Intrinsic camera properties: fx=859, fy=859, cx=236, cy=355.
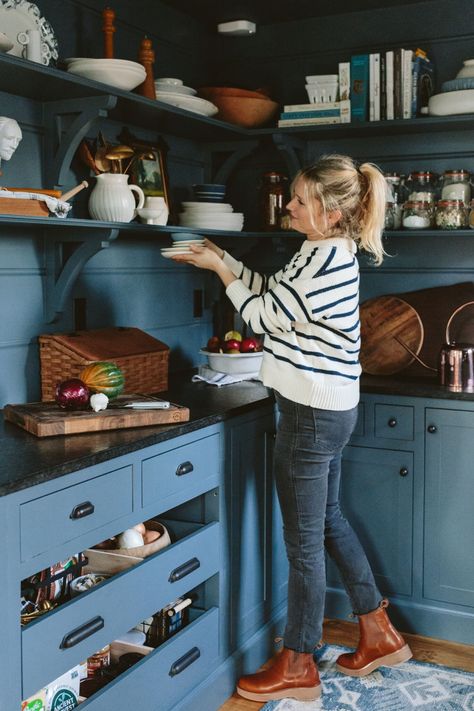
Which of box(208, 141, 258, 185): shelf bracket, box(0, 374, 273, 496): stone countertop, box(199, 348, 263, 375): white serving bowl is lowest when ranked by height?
box(0, 374, 273, 496): stone countertop

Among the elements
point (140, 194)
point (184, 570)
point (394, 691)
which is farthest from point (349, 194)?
point (394, 691)

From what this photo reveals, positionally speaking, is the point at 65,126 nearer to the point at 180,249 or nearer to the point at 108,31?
the point at 108,31

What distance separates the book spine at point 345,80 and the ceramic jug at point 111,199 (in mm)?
1099

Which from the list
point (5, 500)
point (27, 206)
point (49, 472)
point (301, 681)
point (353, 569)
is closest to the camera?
point (5, 500)

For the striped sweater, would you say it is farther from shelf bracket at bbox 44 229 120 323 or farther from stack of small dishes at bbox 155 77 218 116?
stack of small dishes at bbox 155 77 218 116

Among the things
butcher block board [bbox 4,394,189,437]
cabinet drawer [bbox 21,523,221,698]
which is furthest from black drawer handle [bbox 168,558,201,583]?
butcher block board [bbox 4,394,189,437]

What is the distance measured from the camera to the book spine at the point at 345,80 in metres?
3.32

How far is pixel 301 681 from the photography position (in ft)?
8.70

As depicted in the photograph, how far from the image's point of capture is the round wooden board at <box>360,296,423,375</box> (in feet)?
10.8

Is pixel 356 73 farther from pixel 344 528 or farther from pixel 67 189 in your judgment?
pixel 344 528

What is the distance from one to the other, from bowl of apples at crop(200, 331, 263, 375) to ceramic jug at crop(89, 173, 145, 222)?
0.67m

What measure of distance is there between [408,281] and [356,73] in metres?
0.84

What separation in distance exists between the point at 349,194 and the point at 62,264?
914 millimetres

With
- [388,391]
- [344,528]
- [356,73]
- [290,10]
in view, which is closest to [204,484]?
[344,528]
